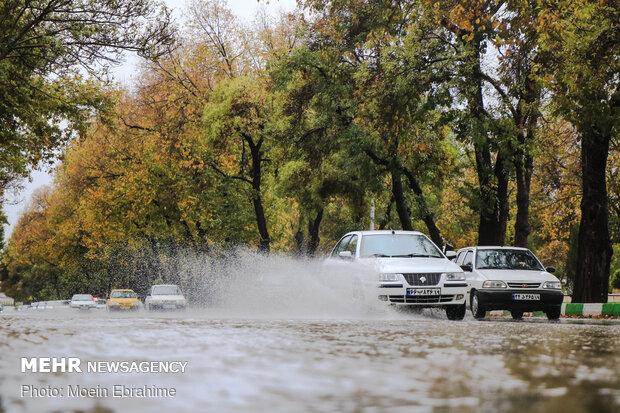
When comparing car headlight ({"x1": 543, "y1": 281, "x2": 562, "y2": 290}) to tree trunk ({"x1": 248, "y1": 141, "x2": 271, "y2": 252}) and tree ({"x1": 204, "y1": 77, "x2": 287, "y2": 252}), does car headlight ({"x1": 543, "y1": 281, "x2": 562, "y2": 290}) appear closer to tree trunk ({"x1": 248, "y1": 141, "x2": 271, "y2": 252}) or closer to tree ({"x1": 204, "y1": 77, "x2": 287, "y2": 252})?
tree ({"x1": 204, "y1": 77, "x2": 287, "y2": 252})

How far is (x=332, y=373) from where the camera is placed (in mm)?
5219

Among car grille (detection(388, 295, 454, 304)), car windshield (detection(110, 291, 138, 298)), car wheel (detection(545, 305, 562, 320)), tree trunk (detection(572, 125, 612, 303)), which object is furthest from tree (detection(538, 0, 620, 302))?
car windshield (detection(110, 291, 138, 298))

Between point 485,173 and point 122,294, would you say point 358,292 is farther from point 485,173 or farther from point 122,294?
point 122,294

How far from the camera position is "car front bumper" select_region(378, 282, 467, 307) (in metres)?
16.9

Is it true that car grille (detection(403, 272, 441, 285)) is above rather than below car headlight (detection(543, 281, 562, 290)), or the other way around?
below

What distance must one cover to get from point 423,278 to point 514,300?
10.9 ft

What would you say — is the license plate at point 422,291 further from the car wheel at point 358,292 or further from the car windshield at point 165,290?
the car windshield at point 165,290

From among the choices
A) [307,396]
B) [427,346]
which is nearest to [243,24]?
[427,346]

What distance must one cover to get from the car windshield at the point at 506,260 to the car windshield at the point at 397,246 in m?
2.56

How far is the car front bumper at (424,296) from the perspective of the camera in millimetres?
16922

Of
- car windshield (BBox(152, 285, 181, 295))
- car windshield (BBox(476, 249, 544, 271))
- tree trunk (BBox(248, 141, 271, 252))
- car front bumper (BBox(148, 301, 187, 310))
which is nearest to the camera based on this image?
car windshield (BBox(476, 249, 544, 271))

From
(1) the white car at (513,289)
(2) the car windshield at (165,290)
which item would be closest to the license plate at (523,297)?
(1) the white car at (513,289)

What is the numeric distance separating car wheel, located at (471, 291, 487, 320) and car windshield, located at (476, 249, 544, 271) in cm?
91

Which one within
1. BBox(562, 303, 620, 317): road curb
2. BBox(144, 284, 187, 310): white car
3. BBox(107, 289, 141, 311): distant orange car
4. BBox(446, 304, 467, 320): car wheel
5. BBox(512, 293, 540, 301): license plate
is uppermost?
BBox(512, 293, 540, 301): license plate
